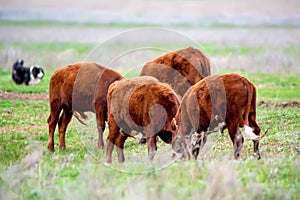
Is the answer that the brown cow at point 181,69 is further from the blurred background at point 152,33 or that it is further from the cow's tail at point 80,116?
the cow's tail at point 80,116

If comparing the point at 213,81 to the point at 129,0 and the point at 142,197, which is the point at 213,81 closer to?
the point at 142,197

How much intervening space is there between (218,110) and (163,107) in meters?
1.15

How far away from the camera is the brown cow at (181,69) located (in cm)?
1513

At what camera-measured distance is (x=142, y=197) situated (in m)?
8.30

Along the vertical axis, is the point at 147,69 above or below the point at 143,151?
above

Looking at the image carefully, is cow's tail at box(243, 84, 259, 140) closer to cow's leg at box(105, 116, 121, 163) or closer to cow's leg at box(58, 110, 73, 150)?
cow's leg at box(105, 116, 121, 163)

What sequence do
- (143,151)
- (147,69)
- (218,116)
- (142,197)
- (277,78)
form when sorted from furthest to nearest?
(277,78)
(147,69)
(143,151)
(218,116)
(142,197)

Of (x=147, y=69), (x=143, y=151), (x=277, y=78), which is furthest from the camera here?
(x=277, y=78)

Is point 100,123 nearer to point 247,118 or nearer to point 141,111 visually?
point 141,111

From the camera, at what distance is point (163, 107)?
1128 centimetres

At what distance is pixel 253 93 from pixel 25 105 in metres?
8.44

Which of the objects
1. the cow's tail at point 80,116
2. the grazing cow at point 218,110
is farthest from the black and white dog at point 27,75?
the grazing cow at point 218,110

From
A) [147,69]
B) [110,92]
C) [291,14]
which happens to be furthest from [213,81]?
[291,14]

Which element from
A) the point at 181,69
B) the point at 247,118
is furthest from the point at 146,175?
the point at 181,69
